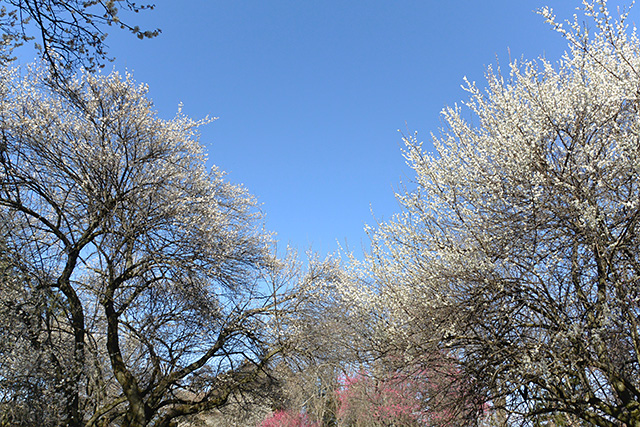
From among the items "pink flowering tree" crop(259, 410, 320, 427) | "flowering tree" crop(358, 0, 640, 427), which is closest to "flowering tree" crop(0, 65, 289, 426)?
"flowering tree" crop(358, 0, 640, 427)

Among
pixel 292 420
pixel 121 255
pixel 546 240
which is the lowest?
pixel 292 420

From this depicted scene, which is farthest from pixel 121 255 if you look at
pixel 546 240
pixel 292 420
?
pixel 292 420

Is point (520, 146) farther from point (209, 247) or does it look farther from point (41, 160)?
point (41, 160)

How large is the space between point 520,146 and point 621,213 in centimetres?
140

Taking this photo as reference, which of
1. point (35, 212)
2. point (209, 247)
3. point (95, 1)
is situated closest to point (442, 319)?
point (209, 247)

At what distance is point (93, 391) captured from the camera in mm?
7328

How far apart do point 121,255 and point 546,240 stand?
258 inches

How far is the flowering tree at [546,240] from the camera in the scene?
480 cm

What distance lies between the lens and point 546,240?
5.30 metres

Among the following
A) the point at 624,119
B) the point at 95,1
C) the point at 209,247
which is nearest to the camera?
A: the point at 95,1

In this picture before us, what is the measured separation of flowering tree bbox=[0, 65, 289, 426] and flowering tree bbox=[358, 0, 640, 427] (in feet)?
13.8

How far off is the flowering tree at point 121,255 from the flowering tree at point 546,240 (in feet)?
13.8

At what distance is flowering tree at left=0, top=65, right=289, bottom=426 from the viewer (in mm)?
6711

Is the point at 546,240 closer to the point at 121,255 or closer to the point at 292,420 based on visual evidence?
the point at 121,255
